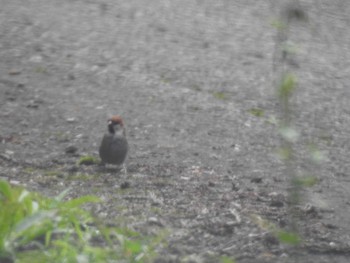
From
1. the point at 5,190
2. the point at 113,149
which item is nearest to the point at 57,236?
the point at 5,190

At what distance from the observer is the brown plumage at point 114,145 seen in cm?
Result: 367

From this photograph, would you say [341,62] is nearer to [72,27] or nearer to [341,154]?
[341,154]

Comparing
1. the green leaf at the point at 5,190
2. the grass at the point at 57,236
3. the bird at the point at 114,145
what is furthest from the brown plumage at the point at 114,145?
the green leaf at the point at 5,190

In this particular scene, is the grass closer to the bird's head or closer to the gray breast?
the gray breast

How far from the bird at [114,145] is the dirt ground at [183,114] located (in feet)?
0.24

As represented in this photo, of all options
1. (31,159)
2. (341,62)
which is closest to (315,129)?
(341,62)

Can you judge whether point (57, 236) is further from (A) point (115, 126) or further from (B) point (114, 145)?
(A) point (115, 126)

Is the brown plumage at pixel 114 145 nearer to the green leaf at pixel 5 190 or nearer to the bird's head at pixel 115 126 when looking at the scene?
the bird's head at pixel 115 126

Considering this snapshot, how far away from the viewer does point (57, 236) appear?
265 centimetres

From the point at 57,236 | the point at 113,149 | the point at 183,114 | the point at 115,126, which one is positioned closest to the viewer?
the point at 57,236

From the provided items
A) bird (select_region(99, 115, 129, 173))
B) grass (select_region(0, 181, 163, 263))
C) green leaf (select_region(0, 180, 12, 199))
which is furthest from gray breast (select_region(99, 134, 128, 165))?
green leaf (select_region(0, 180, 12, 199))

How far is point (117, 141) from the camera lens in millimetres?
3750

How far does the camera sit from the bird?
12.0 feet

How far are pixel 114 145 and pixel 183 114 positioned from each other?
0.88 metres
